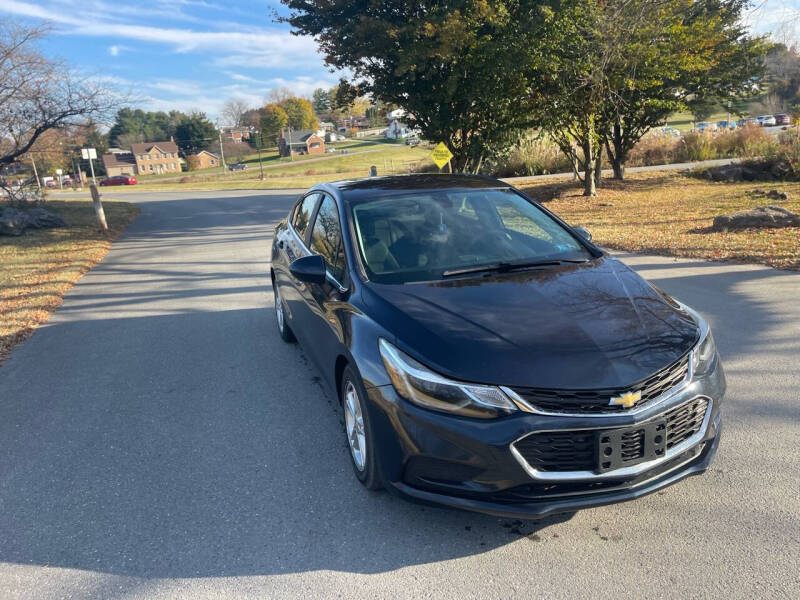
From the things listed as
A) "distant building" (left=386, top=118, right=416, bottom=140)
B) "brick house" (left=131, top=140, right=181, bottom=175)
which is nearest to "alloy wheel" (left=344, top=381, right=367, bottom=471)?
"distant building" (left=386, top=118, right=416, bottom=140)

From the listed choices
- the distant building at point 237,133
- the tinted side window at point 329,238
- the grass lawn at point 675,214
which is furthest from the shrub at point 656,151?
the distant building at point 237,133

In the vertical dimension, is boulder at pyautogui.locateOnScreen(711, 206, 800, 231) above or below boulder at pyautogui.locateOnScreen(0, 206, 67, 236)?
below

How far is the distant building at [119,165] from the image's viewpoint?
114 metres

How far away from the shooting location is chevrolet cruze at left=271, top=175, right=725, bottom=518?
2.60 m

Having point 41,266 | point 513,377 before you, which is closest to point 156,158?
point 41,266

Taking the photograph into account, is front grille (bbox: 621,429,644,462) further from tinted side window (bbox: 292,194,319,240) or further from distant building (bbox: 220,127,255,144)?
distant building (bbox: 220,127,255,144)

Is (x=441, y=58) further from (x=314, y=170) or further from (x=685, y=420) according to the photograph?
(x=314, y=170)

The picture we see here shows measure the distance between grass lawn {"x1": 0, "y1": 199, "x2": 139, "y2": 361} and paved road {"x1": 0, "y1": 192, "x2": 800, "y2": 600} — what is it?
6.95 feet

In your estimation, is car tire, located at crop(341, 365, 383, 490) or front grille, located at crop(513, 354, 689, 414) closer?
front grille, located at crop(513, 354, 689, 414)

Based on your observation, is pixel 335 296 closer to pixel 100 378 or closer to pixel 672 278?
pixel 100 378

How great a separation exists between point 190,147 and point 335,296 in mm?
122222

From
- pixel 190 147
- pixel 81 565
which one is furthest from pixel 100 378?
pixel 190 147

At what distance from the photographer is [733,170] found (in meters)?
20.9

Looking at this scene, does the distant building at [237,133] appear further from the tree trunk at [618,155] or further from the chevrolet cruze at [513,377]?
the chevrolet cruze at [513,377]
